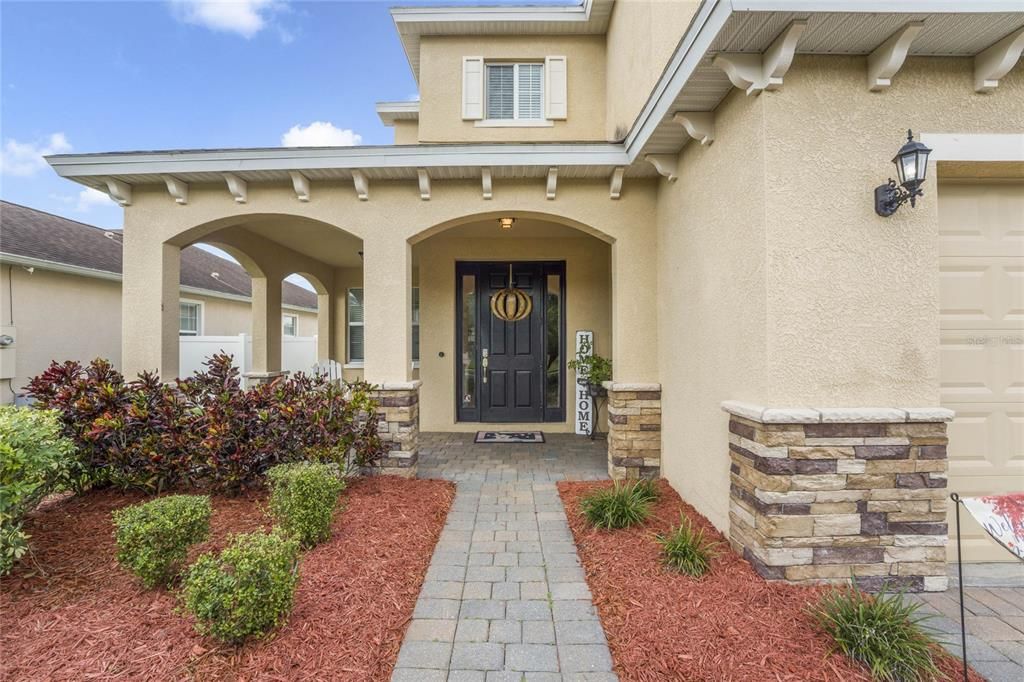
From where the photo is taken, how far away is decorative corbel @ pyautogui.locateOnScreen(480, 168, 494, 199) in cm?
414

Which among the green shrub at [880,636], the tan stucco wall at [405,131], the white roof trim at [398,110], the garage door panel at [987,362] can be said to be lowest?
the green shrub at [880,636]

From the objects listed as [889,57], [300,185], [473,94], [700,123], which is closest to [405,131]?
[473,94]

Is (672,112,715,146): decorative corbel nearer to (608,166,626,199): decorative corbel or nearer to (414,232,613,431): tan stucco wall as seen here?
(608,166,626,199): decorative corbel

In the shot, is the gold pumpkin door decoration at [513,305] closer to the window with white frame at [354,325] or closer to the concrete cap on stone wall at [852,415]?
the window with white frame at [354,325]

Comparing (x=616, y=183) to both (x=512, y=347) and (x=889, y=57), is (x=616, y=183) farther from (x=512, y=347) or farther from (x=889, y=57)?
(x=512, y=347)

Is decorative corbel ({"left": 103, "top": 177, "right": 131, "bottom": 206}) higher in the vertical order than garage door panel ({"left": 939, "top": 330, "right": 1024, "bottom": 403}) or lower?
higher

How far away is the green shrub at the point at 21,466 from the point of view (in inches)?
95.6

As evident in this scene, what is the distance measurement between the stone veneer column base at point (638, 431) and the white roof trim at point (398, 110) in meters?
6.06

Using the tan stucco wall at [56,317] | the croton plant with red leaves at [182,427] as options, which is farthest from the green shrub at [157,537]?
the tan stucco wall at [56,317]

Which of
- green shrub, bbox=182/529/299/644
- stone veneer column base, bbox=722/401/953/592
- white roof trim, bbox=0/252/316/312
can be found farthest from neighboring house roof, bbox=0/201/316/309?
stone veneer column base, bbox=722/401/953/592

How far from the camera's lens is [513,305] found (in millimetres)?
6699

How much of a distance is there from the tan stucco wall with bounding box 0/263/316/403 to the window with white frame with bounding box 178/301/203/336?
1670mm

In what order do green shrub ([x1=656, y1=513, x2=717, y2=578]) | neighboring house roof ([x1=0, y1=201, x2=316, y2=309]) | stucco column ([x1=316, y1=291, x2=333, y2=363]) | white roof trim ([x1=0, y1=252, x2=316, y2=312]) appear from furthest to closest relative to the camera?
stucco column ([x1=316, y1=291, x2=333, y2=363]) < neighboring house roof ([x1=0, y1=201, x2=316, y2=309]) < white roof trim ([x1=0, y1=252, x2=316, y2=312]) < green shrub ([x1=656, y1=513, x2=717, y2=578])

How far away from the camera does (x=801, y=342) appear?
2.55 m
